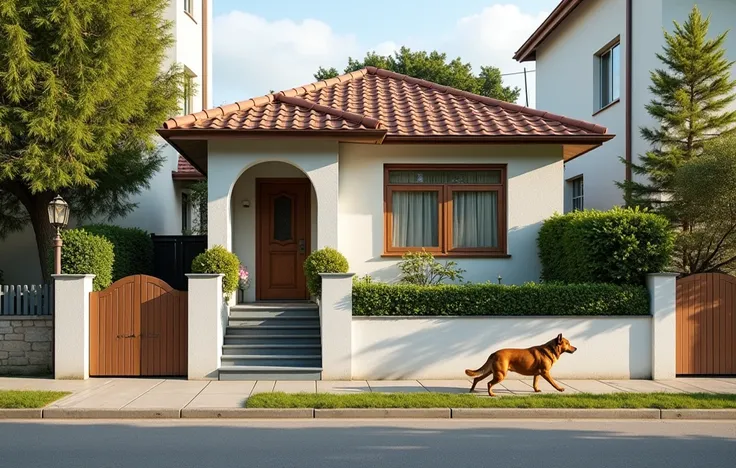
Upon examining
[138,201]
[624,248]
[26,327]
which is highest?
[138,201]

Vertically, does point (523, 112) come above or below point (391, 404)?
above

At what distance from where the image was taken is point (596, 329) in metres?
12.1

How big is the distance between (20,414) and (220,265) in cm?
420

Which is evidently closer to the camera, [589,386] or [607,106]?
[589,386]

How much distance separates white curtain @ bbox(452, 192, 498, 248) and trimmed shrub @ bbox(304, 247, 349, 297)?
2811 mm

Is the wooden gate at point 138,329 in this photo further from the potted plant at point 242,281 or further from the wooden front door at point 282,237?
the wooden front door at point 282,237

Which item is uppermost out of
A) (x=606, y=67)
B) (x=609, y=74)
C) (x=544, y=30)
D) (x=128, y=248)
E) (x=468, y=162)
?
(x=544, y=30)

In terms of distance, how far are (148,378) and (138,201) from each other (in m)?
7.00

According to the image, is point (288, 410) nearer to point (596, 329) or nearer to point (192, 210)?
point (596, 329)

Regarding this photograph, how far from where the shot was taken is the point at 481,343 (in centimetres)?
1205

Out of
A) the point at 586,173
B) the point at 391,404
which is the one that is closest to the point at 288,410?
the point at 391,404

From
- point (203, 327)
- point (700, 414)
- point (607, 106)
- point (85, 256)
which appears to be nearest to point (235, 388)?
point (203, 327)

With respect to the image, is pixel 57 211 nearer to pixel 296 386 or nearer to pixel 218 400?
pixel 218 400

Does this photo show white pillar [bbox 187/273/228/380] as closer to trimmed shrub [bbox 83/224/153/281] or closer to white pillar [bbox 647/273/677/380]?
trimmed shrub [bbox 83/224/153/281]
